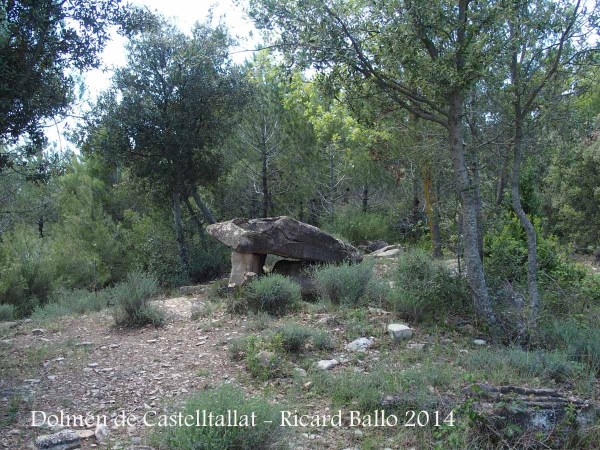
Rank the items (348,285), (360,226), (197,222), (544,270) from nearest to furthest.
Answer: (348,285) → (544,270) → (197,222) → (360,226)

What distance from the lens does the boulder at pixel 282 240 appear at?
30.0 ft

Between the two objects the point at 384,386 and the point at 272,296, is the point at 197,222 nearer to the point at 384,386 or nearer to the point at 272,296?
the point at 272,296

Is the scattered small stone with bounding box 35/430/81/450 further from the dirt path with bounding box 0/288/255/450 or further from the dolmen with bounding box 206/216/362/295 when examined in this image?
the dolmen with bounding box 206/216/362/295

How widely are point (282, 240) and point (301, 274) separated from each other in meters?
→ 0.73

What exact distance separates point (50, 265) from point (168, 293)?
424 centimetres

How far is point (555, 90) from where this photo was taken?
6.98m

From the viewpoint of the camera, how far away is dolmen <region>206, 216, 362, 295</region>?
9.14 metres

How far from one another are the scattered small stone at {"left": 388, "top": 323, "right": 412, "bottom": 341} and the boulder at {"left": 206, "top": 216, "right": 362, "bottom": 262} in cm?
306

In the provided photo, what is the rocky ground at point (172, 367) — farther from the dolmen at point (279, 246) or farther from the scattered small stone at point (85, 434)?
the dolmen at point (279, 246)

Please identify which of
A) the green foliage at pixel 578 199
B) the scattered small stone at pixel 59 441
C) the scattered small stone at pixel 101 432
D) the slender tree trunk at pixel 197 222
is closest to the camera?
the scattered small stone at pixel 59 441

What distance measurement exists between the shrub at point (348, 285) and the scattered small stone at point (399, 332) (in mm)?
1273

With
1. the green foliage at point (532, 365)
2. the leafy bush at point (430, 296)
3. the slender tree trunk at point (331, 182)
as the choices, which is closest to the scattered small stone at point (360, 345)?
the leafy bush at point (430, 296)

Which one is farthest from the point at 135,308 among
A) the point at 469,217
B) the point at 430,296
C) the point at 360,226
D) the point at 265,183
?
the point at 360,226

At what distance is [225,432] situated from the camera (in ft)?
11.8
